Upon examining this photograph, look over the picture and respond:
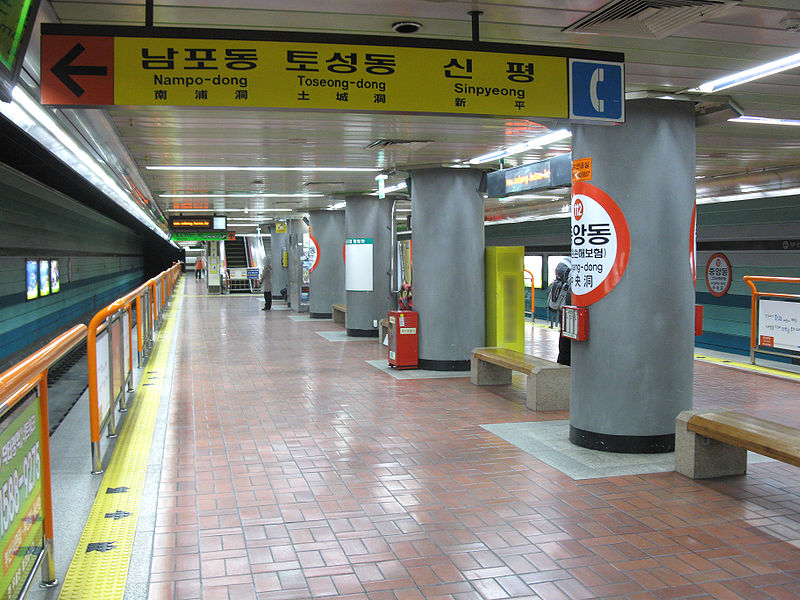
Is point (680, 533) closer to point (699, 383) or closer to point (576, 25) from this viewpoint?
point (576, 25)

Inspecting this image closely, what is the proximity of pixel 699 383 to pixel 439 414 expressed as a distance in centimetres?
384

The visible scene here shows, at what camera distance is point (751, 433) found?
4723 millimetres

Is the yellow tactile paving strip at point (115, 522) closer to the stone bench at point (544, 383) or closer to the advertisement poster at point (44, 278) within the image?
the stone bench at point (544, 383)

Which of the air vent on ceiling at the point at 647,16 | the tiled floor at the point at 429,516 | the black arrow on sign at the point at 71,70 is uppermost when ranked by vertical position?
the air vent on ceiling at the point at 647,16

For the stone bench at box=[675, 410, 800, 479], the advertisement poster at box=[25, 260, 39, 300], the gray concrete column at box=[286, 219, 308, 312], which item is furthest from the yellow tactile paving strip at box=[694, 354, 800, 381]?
the gray concrete column at box=[286, 219, 308, 312]

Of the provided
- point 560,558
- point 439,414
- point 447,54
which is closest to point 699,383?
Answer: point 439,414

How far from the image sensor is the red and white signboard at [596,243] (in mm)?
5781

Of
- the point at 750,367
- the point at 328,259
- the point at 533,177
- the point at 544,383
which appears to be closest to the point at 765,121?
the point at 533,177

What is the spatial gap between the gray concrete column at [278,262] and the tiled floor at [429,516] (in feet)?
63.7

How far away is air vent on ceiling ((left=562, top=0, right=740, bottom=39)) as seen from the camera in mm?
3797

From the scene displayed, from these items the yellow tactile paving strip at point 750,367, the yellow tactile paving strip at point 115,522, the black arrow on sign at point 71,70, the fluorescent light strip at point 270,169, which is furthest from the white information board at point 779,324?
the black arrow on sign at point 71,70

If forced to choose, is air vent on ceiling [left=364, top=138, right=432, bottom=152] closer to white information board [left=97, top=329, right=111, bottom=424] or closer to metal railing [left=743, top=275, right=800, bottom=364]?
white information board [left=97, top=329, right=111, bottom=424]

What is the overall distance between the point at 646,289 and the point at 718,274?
372 inches

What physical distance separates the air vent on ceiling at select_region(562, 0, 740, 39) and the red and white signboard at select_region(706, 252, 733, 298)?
10817mm
